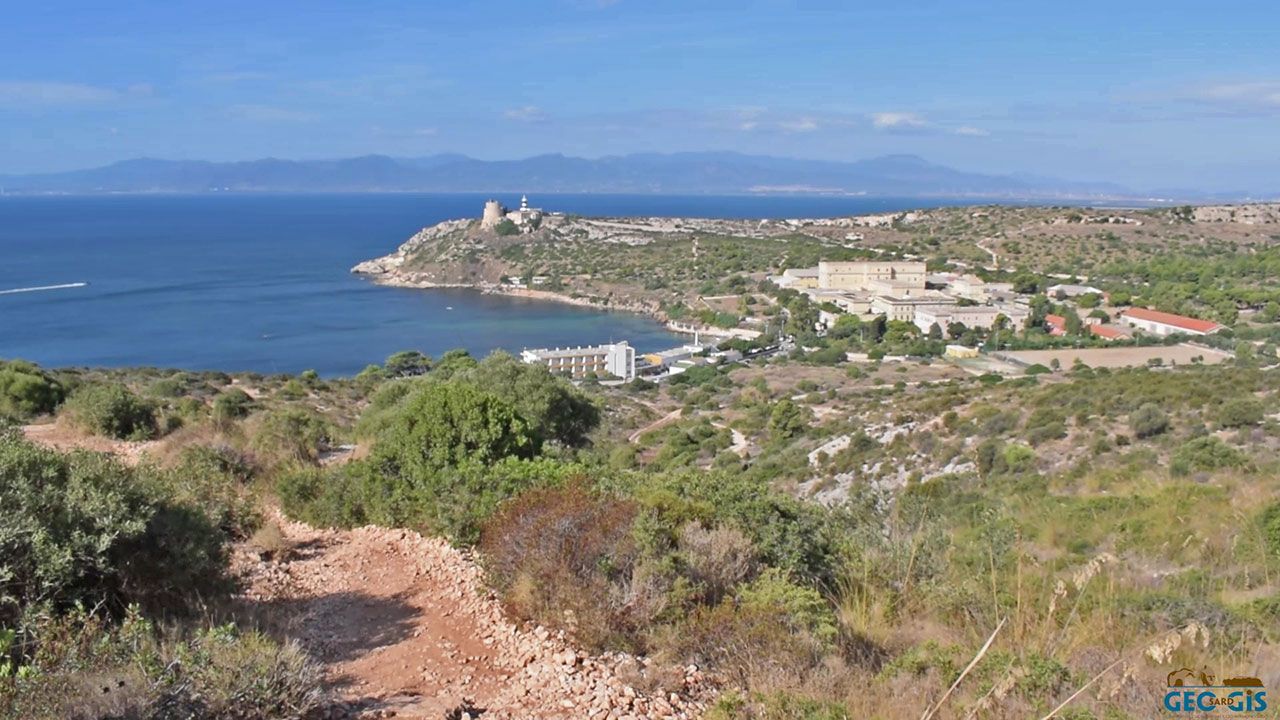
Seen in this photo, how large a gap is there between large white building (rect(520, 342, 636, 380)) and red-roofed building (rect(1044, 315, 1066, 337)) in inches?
900

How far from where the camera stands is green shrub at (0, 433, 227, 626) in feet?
11.8

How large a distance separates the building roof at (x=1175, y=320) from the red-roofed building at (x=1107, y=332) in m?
1.56

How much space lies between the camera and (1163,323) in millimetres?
43156

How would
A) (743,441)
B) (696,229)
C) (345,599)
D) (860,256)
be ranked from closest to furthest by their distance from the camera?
(345,599), (743,441), (860,256), (696,229)

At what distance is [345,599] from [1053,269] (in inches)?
2744

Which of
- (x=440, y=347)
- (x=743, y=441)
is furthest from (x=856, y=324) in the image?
(x=743, y=441)

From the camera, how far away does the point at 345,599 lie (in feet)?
16.6

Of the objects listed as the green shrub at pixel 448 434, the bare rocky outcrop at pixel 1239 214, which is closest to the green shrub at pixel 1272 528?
the green shrub at pixel 448 434

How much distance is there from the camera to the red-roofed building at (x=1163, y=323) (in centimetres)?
4122

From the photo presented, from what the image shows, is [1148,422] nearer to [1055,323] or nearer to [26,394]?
[26,394]

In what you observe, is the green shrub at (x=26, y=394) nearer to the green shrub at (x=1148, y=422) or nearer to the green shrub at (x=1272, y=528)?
the green shrub at (x=1272, y=528)

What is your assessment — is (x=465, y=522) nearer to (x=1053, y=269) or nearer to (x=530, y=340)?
(x=530, y=340)

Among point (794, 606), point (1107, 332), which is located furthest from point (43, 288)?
point (794, 606)

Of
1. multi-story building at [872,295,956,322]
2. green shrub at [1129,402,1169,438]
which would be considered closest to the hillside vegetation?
green shrub at [1129,402,1169,438]
